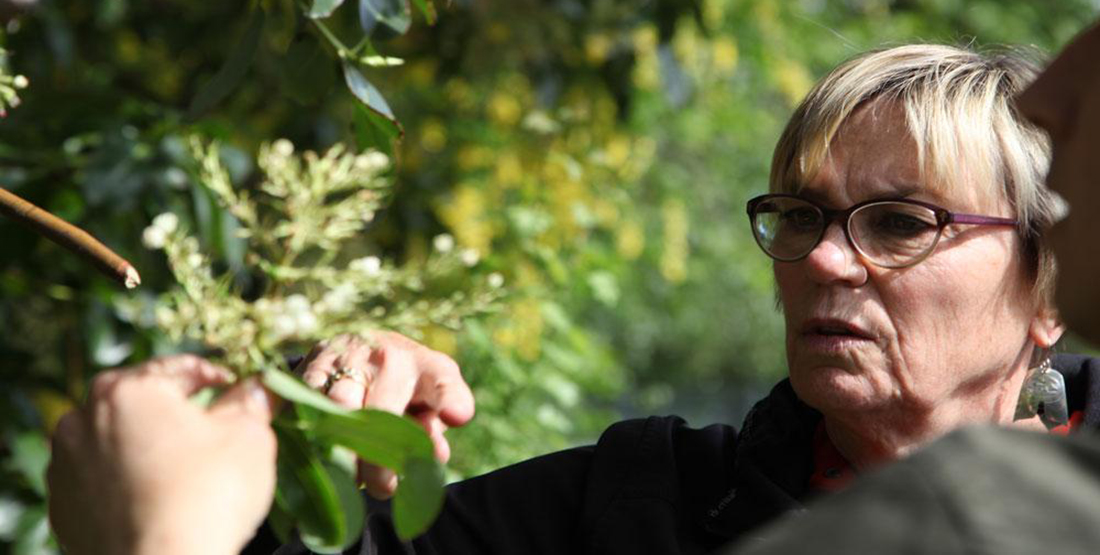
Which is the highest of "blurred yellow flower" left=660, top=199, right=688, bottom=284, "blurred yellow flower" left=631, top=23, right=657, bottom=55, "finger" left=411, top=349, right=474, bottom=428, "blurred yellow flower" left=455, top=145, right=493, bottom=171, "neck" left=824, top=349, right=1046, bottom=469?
"finger" left=411, top=349, right=474, bottom=428

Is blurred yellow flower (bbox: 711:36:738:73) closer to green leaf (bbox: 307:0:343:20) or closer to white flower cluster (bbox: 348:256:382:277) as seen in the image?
green leaf (bbox: 307:0:343:20)

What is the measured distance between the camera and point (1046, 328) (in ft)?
5.86

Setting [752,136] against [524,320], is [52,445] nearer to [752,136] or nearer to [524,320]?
[524,320]

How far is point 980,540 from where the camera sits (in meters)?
0.68

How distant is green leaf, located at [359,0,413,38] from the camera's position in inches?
56.4

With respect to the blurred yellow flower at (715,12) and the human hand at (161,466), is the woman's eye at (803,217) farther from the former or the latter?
the blurred yellow flower at (715,12)

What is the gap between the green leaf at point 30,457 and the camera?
2.19m

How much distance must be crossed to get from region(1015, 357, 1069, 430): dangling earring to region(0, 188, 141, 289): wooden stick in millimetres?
1173

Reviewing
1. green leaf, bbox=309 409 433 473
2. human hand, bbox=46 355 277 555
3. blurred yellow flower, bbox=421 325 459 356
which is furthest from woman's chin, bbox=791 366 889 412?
blurred yellow flower, bbox=421 325 459 356

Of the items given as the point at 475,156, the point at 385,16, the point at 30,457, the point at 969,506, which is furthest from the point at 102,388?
the point at 475,156

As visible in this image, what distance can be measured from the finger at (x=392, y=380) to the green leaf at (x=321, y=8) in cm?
36

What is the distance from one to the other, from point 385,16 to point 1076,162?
79 centimetres

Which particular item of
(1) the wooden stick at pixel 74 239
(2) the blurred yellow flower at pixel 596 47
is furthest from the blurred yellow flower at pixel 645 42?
(1) the wooden stick at pixel 74 239

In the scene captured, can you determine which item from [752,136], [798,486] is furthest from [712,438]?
[752,136]
